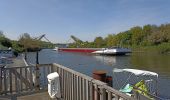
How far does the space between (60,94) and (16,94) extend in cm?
184

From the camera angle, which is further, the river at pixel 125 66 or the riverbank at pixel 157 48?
the riverbank at pixel 157 48

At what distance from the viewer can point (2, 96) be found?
864 centimetres

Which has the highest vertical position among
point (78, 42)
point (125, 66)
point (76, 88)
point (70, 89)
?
point (78, 42)

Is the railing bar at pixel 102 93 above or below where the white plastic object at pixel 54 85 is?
above

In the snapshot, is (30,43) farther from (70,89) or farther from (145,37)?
(145,37)

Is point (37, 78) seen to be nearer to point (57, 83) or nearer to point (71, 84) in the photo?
point (57, 83)

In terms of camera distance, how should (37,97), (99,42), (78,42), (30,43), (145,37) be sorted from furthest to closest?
(78,42), (99,42), (145,37), (30,43), (37,97)

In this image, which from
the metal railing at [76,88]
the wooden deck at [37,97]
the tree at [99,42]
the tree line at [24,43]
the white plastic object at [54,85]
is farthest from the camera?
the tree at [99,42]

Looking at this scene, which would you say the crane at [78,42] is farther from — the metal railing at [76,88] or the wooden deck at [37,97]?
the wooden deck at [37,97]

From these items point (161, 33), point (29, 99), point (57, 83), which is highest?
point (161, 33)

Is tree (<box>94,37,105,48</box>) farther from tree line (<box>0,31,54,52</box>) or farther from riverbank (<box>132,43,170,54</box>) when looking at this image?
tree line (<box>0,31,54,52</box>)

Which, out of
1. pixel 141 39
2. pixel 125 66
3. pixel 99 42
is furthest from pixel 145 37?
pixel 125 66

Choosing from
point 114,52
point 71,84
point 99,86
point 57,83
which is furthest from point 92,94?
point 114,52

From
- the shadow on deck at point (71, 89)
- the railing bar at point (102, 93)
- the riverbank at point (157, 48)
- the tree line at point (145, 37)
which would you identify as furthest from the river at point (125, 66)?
the tree line at point (145, 37)
